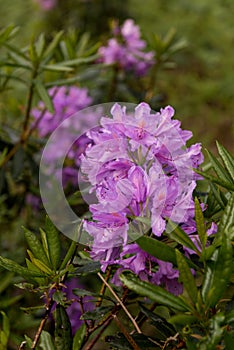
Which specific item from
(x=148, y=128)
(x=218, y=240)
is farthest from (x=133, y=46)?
(x=218, y=240)

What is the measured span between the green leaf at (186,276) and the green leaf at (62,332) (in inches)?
11.4

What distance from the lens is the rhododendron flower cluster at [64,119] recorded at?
1.91 metres

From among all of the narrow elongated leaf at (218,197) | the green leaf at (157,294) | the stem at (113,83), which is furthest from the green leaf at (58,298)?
the stem at (113,83)

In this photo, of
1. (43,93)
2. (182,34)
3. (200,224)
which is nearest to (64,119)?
(43,93)

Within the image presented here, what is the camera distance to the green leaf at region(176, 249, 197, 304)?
0.75m

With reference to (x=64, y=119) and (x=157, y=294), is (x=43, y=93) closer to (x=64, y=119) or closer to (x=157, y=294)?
(x=64, y=119)

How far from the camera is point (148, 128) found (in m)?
0.95

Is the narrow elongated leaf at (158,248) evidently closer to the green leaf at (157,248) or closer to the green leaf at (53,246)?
the green leaf at (157,248)

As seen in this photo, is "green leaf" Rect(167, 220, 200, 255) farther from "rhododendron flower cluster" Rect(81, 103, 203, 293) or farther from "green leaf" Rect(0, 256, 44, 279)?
"green leaf" Rect(0, 256, 44, 279)

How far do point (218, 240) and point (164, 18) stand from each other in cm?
422

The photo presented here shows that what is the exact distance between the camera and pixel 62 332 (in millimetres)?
972

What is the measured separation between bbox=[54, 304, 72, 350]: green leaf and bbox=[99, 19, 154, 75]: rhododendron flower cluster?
65.9 inches

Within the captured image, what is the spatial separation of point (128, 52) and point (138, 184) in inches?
69.9

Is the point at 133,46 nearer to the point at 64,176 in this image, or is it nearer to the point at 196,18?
the point at 64,176
